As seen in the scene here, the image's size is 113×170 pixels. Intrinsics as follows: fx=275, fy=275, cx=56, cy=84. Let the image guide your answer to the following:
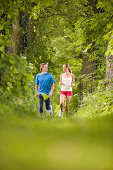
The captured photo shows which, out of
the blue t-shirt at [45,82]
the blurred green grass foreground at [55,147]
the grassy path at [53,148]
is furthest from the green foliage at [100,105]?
the grassy path at [53,148]

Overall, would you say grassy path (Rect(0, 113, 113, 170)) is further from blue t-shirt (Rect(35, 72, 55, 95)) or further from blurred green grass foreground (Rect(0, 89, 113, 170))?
blue t-shirt (Rect(35, 72, 55, 95))

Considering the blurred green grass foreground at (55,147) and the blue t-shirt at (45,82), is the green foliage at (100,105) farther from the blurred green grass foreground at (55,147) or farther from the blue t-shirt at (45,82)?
the blurred green grass foreground at (55,147)

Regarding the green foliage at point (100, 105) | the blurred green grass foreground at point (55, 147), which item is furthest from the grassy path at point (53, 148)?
the green foliage at point (100, 105)

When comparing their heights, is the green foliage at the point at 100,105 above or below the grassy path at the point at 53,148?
below

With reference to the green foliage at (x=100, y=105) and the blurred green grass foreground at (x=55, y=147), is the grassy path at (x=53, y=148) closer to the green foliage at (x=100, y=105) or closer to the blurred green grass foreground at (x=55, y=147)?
the blurred green grass foreground at (x=55, y=147)

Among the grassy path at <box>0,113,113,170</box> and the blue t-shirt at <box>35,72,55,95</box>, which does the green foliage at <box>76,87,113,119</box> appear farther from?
the grassy path at <box>0,113,113,170</box>

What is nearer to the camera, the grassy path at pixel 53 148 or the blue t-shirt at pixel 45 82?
the grassy path at pixel 53 148

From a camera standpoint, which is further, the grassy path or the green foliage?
the green foliage

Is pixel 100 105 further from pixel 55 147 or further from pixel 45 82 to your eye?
pixel 55 147

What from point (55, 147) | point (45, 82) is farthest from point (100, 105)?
point (55, 147)

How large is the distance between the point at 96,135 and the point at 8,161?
103 cm

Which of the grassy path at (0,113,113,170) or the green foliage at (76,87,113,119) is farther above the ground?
the grassy path at (0,113,113,170)

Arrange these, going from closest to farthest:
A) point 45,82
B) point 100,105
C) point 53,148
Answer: point 53,148 < point 45,82 < point 100,105

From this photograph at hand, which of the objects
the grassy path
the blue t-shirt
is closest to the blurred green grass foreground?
the grassy path
